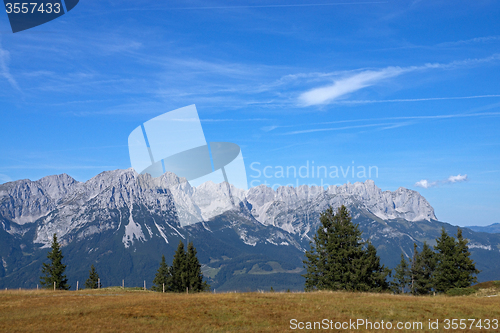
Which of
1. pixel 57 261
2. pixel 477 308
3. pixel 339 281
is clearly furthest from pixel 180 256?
pixel 477 308

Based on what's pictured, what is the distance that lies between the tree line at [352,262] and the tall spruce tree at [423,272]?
4779mm

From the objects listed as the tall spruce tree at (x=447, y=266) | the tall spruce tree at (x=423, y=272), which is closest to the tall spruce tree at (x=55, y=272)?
the tall spruce tree at (x=447, y=266)

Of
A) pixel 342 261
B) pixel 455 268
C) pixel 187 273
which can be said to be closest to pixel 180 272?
pixel 187 273

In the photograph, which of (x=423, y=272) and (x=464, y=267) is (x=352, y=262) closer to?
(x=464, y=267)

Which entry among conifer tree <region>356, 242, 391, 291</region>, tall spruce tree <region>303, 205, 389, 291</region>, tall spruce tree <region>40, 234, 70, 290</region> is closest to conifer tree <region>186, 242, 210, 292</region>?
tall spruce tree <region>303, 205, 389, 291</region>

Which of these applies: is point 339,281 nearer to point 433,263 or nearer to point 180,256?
point 433,263

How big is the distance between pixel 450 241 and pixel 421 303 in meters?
44.4

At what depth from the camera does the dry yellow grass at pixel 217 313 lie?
24828 mm

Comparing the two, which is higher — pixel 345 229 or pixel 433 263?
pixel 345 229

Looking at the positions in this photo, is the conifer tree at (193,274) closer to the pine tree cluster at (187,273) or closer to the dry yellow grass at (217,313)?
the pine tree cluster at (187,273)

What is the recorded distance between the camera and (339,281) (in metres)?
57.9

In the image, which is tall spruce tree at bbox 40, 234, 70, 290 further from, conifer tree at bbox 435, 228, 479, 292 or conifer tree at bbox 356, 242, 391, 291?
conifer tree at bbox 435, 228, 479, 292

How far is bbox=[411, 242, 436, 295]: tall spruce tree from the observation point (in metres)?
85.2

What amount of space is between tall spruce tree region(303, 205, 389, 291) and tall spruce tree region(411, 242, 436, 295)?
26949mm
